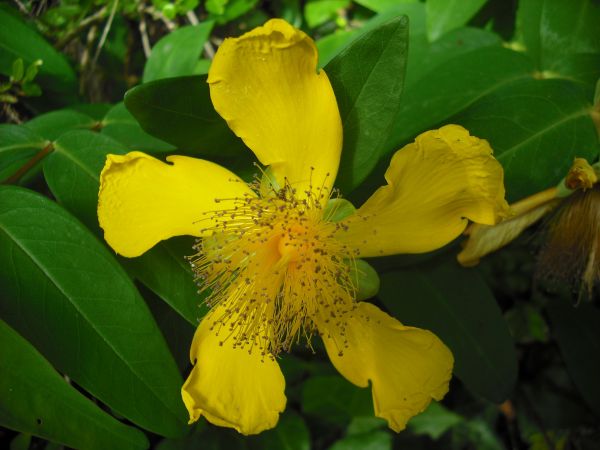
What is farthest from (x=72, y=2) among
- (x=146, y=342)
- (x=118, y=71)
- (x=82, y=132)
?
(x=146, y=342)

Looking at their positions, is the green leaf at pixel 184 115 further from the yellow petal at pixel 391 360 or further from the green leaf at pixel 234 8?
the green leaf at pixel 234 8

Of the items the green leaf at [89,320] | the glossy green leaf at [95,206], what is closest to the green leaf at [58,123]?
the glossy green leaf at [95,206]

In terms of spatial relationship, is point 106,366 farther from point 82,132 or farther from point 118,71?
point 118,71

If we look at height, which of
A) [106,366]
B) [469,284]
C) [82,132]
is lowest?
[469,284]

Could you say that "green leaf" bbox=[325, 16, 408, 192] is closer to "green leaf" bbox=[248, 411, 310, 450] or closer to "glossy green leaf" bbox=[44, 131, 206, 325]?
"glossy green leaf" bbox=[44, 131, 206, 325]

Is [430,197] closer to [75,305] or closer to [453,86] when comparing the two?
[453,86]

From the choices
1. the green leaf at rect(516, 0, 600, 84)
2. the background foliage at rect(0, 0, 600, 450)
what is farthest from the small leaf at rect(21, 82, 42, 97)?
the green leaf at rect(516, 0, 600, 84)
